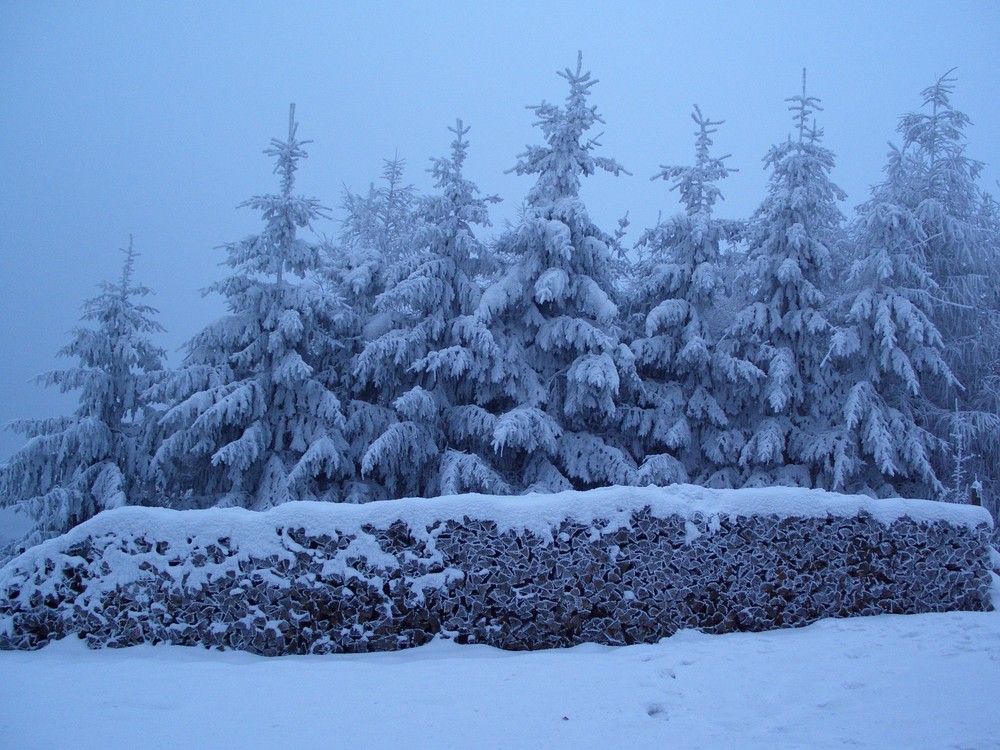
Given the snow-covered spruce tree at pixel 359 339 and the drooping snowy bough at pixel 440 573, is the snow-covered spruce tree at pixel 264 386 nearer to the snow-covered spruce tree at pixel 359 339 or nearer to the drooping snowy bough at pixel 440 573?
the snow-covered spruce tree at pixel 359 339

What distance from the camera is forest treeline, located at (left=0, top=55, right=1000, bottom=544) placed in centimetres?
1284

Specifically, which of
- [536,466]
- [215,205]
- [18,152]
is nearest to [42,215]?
[18,152]

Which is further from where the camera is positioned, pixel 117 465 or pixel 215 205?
pixel 215 205

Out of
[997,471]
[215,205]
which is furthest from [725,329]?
[215,205]

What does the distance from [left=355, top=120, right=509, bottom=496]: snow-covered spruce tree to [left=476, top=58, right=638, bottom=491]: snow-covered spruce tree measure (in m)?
0.50

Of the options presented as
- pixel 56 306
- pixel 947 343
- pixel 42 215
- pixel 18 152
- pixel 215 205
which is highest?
pixel 215 205

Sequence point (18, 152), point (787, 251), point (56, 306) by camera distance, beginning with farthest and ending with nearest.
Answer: point (18, 152), point (56, 306), point (787, 251)

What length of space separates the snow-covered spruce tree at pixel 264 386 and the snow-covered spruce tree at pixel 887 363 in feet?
32.5

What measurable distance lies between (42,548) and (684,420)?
35.0 feet

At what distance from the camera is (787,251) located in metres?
14.1

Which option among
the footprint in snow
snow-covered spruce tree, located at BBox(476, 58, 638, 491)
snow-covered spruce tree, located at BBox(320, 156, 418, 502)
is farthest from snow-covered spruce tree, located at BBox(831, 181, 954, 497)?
snow-covered spruce tree, located at BBox(320, 156, 418, 502)

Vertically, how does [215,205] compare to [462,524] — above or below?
above

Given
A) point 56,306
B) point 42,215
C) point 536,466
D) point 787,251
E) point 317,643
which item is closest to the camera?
point 317,643

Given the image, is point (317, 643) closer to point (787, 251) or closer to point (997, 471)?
point (787, 251)
